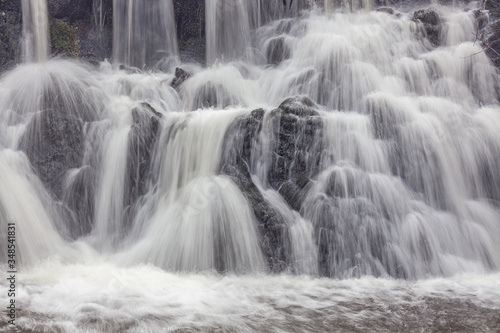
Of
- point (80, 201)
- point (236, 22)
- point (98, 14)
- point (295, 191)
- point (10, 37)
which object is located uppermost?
point (98, 14)

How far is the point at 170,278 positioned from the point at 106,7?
1143cm

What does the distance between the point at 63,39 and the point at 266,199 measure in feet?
29.4

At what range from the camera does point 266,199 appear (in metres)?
5.97

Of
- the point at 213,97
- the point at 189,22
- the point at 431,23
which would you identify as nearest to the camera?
the point at 213,97

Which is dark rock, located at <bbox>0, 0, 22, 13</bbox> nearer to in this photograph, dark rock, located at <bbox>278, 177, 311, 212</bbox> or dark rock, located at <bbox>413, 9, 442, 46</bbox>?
dark rock, located at <bbox>278, 177, 311, 212</bbox>

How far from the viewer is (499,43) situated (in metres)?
9.60

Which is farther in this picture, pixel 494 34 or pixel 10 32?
pixel 10 32

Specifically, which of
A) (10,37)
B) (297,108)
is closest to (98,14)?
(10,37)

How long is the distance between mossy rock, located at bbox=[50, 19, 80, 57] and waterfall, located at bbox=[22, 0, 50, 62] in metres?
0.17

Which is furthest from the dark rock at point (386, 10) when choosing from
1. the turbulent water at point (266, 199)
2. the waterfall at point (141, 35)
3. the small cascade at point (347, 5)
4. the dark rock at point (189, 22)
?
the waterfall at point (141, 35)

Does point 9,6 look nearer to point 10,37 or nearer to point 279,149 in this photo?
point 10,37

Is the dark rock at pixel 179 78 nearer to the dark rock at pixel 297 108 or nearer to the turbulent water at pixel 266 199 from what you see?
the turbulent water at pixel 266 199

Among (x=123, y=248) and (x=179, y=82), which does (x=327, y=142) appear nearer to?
(x=123, y=248)

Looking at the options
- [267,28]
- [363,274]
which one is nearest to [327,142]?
[363,274]
